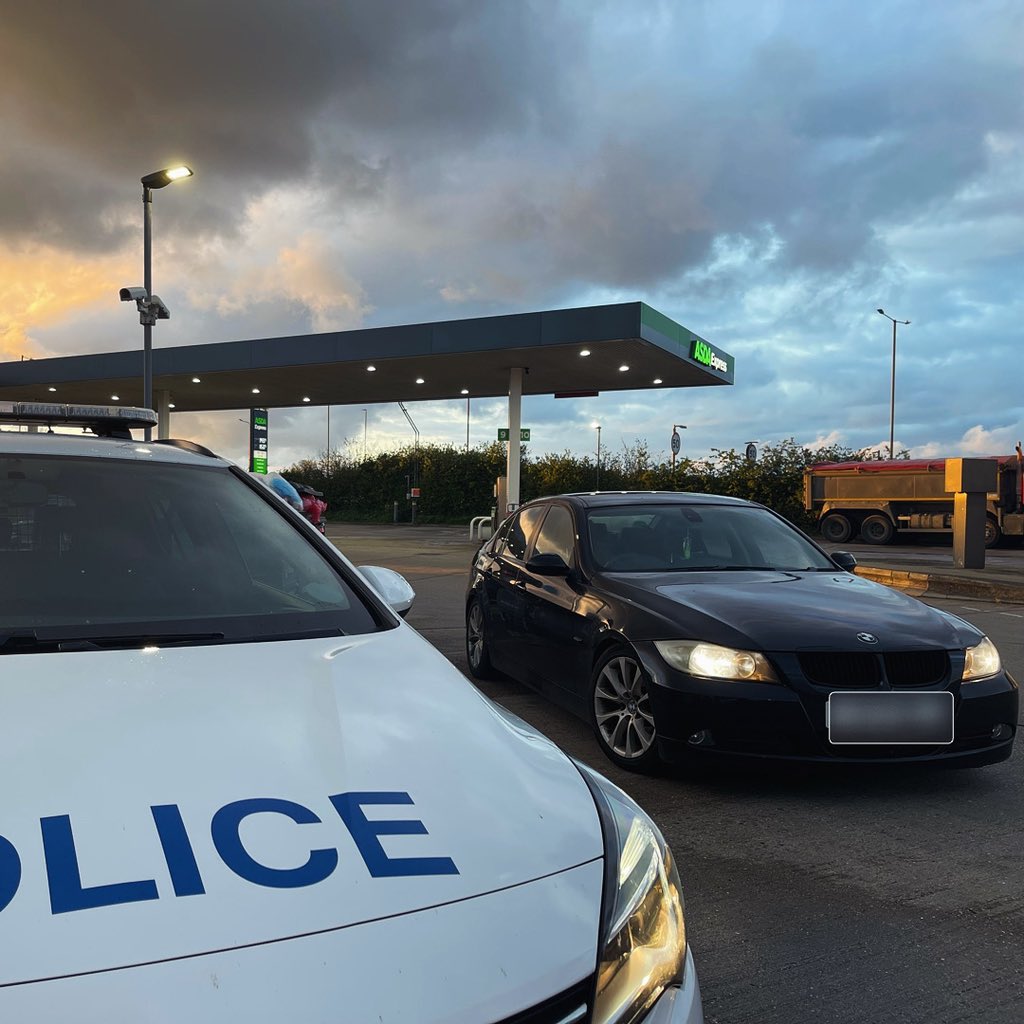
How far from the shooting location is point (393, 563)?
694 inches

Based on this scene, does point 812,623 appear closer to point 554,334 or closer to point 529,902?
point 529,902

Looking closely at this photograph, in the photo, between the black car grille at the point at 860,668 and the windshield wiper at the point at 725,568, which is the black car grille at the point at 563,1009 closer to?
the black car grille at the point at 860,668

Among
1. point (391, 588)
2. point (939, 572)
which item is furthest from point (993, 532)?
point (391, 588)

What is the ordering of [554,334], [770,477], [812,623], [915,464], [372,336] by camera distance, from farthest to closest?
[770,477] → [915,464] → [372,336] → [554,334] → [812,623]

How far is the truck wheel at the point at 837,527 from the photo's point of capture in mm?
27109

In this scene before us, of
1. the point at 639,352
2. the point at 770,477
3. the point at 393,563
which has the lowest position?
the point at 393,563

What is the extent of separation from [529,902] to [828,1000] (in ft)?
4.69

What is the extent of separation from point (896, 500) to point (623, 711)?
24.2 meters

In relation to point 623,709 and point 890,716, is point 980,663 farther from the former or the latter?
point 623,709

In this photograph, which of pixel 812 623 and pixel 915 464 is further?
pixel 915 464

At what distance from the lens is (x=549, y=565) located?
16.0ft

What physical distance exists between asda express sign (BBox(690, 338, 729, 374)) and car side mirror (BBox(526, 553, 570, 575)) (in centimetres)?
1818

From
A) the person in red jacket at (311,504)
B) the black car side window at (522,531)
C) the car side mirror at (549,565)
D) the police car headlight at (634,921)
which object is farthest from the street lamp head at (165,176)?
the police car headlight at (634,921)

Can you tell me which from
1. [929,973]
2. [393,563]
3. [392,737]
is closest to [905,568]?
[393,563]
